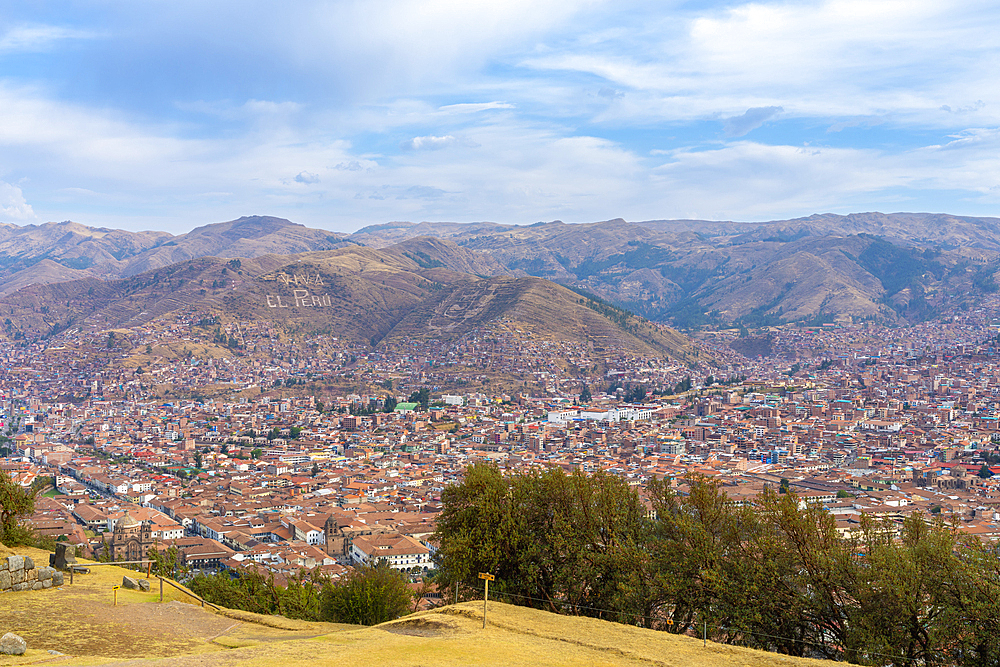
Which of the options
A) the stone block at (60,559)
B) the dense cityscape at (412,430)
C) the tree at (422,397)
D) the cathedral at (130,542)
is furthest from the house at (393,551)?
the tree at (422,397)

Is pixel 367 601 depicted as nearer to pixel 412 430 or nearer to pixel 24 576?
pixel 24 576

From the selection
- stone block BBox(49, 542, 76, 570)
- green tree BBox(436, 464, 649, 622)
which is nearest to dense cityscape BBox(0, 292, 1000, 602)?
green tree BBox(436, 464, 649, 622)

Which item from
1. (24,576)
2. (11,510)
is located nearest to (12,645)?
(24,576)

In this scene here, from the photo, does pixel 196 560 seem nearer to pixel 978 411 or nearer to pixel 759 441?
pixel 759 441

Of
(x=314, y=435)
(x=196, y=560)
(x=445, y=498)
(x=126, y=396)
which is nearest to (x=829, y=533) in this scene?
(x=445, y=498)

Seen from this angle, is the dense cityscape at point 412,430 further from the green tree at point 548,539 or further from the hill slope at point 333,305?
the hill slope at point 333,305
